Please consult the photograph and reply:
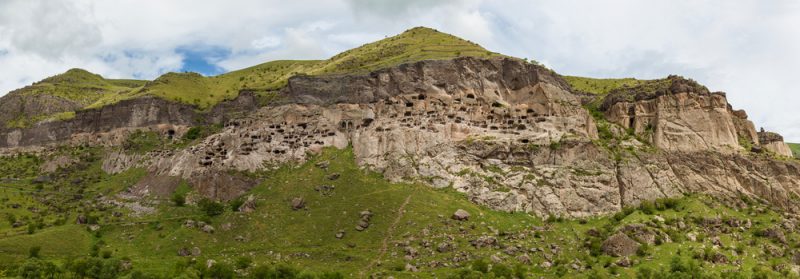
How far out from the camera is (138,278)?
218 feet

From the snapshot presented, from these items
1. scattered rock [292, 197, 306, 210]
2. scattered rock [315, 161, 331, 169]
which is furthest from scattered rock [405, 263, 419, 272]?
scattered rock [315, 161, 331, 169]

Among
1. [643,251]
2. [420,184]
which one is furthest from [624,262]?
[420,184]

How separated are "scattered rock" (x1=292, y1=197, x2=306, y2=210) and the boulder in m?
39.1

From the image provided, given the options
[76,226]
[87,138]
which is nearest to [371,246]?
[76,226]

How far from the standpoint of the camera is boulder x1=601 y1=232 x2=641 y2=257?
71188 mm

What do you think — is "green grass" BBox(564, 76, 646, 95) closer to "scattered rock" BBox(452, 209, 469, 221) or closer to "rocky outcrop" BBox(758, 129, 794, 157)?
"rocky outcrop" BBox(758, 129, 794, 157)

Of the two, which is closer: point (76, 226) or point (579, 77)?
point (76, 226)

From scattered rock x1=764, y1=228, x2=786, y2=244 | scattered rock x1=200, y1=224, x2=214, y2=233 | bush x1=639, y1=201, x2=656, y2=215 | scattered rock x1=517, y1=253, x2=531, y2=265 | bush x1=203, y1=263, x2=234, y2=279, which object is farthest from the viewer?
bush x1=639, y1=201, x2=656, y2=215

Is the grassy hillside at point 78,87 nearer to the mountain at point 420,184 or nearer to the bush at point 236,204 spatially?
the mountain at point 420,184

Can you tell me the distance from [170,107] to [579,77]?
281 ft

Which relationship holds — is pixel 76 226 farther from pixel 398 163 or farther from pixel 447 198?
pixel 447 198

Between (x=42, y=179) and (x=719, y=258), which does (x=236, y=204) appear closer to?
(x=42, y=179)

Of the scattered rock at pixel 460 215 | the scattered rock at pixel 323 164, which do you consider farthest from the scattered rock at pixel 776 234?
the scattered rock at pixel 323 164

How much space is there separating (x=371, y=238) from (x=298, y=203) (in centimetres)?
1394
